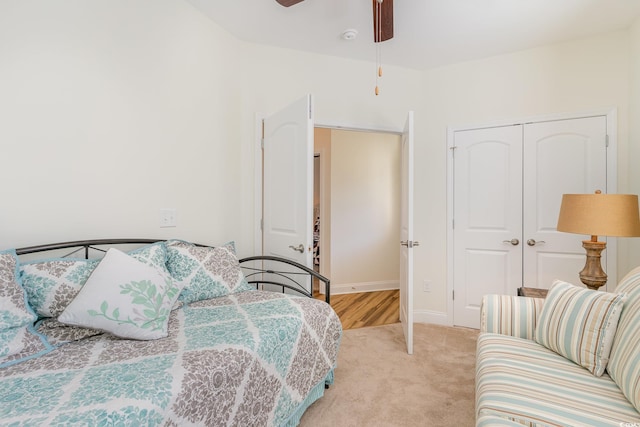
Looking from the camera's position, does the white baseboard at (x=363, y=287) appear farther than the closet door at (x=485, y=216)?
Yes

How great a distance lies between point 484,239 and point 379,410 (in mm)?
1943

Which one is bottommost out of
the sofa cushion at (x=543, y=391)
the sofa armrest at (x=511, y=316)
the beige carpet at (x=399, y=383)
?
the beige carpet at (x=399, y=383)

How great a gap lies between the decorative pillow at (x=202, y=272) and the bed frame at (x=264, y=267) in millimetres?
263

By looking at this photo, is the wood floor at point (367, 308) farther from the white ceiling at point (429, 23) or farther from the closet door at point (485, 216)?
the white ceiling at point (429, 23)

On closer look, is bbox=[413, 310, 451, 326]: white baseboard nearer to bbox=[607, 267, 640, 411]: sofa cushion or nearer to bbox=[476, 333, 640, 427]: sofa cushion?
bbox=[476, 333, 640, 427]: sofa cushion

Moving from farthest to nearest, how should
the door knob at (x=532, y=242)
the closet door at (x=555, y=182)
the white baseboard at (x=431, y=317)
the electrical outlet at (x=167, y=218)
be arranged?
the white baseboard at (x=431, y=317), the door knob at (x=532, y=242), the closet door at (x=555, y=182), the electrical outlet at (x=167, y=218)

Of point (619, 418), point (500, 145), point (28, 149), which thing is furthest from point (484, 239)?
point (28, 149)

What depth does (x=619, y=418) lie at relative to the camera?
106cm

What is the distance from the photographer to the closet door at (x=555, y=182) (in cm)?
265

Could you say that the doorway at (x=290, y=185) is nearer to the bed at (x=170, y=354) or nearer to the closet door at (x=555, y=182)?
the bed at (x=170, y=354)

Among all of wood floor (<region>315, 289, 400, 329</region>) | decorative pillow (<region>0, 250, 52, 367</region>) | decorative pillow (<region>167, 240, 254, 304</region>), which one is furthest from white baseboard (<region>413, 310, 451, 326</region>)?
decorative pillow (<region>0, 250, 52, 367</region>)

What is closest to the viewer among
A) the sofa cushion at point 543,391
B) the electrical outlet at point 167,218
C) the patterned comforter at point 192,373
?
the patterned comforter at point 192,373

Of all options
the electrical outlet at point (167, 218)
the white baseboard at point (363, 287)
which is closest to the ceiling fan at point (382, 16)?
the electrical outlet at point (167, 218)

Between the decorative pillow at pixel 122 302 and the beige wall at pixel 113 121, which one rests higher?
the beige wall at pixel 113 121
